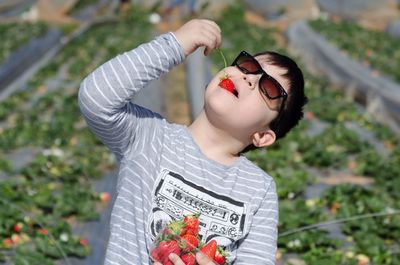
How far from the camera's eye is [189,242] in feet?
7.37

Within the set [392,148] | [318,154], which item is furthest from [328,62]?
[318,154]

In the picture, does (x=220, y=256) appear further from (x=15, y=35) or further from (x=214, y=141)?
(x=15, y=35)

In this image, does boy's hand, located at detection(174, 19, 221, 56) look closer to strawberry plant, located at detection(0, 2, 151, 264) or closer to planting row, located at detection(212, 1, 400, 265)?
strawberry plant, located at detection(0, 2, 151, 264)

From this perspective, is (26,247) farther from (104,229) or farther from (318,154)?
(318,154)

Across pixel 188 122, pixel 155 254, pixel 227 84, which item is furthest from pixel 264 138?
pixel 188 122

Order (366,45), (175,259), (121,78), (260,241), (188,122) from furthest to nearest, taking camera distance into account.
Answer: (366,45)
(188,122)
(260,241)
(121,78)
(175,259)

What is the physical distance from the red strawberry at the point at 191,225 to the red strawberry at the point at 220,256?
81mm

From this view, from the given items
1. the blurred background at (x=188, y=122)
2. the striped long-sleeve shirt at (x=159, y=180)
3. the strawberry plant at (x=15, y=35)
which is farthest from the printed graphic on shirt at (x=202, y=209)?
the strawberry plant at (x=15, y=35)

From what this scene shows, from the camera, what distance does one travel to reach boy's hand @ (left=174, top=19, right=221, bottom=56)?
246 centimetres

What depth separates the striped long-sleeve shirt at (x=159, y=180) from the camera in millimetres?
2414

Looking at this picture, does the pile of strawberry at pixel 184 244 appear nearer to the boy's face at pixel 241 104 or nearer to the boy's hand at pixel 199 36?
the boy's face at pixel 241 104

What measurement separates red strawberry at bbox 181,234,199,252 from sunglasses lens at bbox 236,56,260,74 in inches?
21.8

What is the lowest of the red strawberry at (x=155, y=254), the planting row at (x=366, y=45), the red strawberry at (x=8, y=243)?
the planting row at (x=366, y=45)

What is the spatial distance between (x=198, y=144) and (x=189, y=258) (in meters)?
0.46
